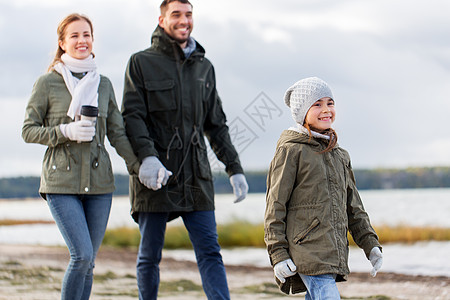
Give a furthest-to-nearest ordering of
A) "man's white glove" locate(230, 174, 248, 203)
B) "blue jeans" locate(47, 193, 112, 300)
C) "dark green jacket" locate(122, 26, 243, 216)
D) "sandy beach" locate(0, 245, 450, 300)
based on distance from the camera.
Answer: "sandy beach" locate(0, 245, 450, 300) → "man's white glove" locate(230, 174, 248, 203) → "dark green jacket" locate(122, 26, 243, 216) → "blue jeans" locate(47, 193, 112, 300)

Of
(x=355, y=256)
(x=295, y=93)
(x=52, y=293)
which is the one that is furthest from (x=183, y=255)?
(x=295, y=93)

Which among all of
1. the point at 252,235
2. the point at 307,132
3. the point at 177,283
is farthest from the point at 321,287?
the point at 252,235

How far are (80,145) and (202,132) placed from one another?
78cm

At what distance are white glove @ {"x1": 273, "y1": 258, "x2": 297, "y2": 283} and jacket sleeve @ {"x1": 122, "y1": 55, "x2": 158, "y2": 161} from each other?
48.9 inches

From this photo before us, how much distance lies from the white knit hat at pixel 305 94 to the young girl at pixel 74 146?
1.14 meters

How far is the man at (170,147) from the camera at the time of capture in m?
3.76

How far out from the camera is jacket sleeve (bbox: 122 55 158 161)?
12.2 ft

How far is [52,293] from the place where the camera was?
590 cm

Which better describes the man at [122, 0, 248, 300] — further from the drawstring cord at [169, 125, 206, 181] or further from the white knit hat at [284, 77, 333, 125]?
the white knit hat at [284, 77, 333, 125]

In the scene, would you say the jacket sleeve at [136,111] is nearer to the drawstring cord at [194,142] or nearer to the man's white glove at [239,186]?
the drawstring cord at [194,142]

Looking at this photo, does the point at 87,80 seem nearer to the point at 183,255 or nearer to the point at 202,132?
the point at 202,132

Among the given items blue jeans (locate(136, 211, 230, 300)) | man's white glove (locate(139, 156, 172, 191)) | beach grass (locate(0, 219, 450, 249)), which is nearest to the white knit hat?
man's white glove (locate(139, 156, 172, 191))

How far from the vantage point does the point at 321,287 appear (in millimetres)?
2791

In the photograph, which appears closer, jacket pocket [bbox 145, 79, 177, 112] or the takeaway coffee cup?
the takeaway coffee cup
